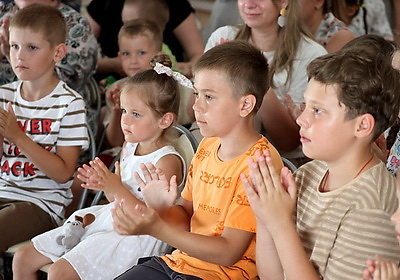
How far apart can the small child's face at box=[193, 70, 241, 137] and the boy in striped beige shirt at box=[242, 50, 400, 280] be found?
12.5 inches

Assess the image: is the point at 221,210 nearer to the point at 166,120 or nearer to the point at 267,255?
the point at 267,255

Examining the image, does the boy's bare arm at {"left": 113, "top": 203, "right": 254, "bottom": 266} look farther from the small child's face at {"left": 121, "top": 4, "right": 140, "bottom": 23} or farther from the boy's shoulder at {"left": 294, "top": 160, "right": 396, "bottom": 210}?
the small child's face at {"left": 121, "top": 4, "right": 140, "bottom": 23}

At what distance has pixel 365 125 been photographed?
165cm

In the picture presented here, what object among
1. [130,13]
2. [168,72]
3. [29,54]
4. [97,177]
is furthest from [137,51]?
[97,177]

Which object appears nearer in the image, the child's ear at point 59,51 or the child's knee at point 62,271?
the child's knee at point 62,271

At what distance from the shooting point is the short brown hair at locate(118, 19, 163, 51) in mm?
3316

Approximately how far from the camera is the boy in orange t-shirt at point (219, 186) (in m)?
1.94

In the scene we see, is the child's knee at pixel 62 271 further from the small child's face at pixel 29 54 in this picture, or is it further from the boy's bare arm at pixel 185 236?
the small child's face at pixel 29 54

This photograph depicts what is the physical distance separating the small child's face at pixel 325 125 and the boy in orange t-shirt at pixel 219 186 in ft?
1.06

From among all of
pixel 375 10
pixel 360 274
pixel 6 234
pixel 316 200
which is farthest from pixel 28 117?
pixel 375 10

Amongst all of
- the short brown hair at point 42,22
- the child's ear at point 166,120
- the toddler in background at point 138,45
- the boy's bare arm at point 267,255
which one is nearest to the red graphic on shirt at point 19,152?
the short brown hair at point 42,22

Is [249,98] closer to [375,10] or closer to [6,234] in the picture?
[6,234]

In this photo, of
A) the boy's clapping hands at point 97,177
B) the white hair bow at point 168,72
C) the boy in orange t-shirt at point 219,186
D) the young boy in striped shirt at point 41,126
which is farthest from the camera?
the young boy in striped shirt at point 41,126

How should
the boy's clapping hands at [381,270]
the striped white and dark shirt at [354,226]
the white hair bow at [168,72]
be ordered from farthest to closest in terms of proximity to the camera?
the white hair bow at [168,72] → the striped white and dark shirt at [354,226] → the boy's clapping hands at [381,270]
